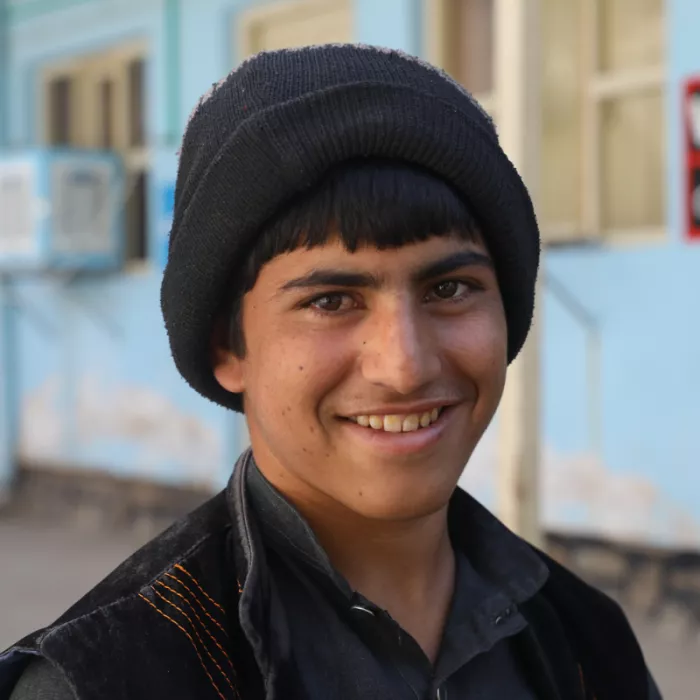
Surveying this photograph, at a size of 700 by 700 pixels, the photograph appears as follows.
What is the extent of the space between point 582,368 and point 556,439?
0.38 meters

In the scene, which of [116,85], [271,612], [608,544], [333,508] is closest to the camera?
[271,612]

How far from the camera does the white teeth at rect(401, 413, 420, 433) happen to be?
129cm

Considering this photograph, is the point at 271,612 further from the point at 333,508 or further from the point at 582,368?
the point at 582,368

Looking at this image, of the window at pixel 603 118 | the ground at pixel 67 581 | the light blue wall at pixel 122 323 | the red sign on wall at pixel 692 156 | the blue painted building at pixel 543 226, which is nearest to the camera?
the ground at pixel 67 581

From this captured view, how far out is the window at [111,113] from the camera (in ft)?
25.8

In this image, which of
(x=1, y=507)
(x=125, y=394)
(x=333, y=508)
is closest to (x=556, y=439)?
(x=125, y=394)

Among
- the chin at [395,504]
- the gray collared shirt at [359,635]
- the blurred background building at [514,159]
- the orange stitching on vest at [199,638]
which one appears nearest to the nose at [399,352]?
the chin at [395,504]

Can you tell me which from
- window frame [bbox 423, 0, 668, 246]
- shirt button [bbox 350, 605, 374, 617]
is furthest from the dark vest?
window frame [bbox 423, 0, 668, 246]

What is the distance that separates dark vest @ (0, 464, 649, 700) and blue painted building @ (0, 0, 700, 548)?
5.70 feet

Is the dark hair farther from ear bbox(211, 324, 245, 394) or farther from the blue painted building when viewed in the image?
the blue painted building

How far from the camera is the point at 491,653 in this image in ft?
4.76

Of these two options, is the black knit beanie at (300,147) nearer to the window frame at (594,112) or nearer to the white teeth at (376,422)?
the white teeth at (376,422)

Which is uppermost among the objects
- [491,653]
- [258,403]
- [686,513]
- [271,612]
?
[258,403]

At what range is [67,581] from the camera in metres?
6.45
